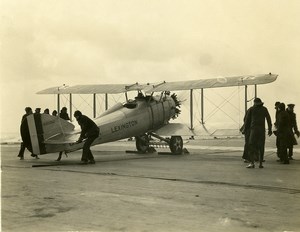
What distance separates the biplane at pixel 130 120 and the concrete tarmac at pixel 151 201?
340 centimetres

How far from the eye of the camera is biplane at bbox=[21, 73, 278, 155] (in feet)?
46.5

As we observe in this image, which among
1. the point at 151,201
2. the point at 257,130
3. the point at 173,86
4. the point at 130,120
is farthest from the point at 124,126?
the point at 151,201

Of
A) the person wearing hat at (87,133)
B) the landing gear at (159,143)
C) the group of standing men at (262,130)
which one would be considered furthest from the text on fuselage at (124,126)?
the group of standing men at (262,130)

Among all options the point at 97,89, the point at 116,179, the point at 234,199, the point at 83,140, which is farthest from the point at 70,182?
the point at 97,89

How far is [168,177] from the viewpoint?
9891 mm

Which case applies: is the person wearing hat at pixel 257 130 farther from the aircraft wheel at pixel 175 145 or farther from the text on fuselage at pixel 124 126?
the aircraft wheel at pixel 175 145

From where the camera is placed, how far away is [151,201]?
22.3 ft

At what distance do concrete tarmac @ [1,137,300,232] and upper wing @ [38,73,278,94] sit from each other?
6383 millimetres

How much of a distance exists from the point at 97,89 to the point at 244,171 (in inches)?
451

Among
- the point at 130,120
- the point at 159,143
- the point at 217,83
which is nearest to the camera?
the point at 130,120

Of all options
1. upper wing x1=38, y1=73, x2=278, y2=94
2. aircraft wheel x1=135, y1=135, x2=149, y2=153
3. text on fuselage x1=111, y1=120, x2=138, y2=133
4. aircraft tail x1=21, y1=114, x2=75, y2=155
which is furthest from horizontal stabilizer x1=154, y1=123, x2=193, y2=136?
aircraft tail x1=21, y1=114, x2=75, y2=155

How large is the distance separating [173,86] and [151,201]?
12.6 metres

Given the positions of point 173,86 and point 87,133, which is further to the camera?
point 173,86

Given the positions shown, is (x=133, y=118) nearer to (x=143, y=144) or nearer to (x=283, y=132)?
(x=143, y=144)
